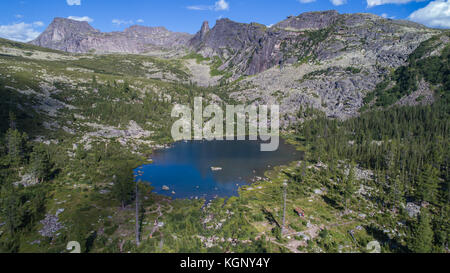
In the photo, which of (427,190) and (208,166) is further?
(208,166)

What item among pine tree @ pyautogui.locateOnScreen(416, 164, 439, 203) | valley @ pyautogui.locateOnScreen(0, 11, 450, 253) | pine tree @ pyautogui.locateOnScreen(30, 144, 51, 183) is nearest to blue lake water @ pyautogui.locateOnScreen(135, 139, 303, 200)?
valley @ pyautogui.locateOnScreen(0, 11, 450, 253)

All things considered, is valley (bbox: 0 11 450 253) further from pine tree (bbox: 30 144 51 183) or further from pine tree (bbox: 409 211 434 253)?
pine tree (bbox: 30 144 51 183)

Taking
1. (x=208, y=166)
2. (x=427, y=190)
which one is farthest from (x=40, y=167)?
(x=427, y=190)

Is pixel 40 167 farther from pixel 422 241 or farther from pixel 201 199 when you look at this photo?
pixel 422 241

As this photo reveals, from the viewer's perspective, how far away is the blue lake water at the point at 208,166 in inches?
2746

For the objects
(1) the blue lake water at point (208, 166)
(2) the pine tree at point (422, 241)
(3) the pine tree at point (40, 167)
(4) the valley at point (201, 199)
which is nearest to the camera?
(2) the pine tree at point (422, 241)

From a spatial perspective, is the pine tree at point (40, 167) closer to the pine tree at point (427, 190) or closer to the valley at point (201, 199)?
the valley at point (201, 199)

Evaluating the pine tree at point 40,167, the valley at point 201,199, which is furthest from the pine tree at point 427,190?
the pine tree at point 40,167

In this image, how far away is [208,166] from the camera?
299ft

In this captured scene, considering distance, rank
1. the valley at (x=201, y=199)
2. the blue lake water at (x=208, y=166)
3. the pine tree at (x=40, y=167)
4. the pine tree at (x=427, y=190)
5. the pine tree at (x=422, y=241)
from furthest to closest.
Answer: the blue lake water at (x=208, y=166), the pine tree at (x=40, y=167), the pine tree at (x=427, y=190), the valley at (x=201, y=199), the pine tree at (x=422, y=241)

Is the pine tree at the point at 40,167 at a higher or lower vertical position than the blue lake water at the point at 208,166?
higher

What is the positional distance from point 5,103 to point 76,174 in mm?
68762

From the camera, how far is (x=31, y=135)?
90.8 m

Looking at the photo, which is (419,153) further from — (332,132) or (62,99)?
(62,99)
